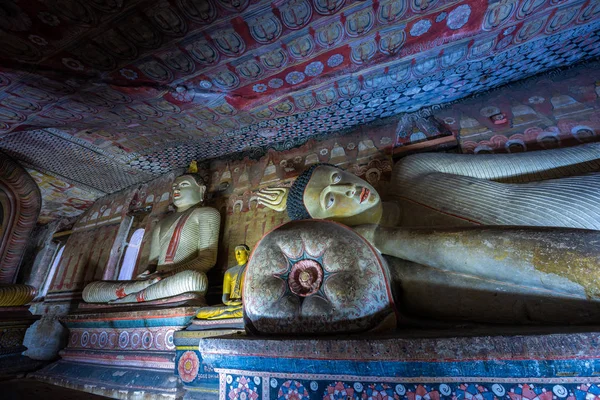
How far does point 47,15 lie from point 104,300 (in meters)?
2.68

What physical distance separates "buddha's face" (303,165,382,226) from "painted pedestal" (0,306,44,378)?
13.0 feet

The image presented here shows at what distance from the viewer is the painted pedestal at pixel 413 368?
0.87 meters

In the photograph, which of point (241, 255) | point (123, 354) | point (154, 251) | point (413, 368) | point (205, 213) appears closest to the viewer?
point (413, 368)

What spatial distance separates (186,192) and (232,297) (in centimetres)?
191

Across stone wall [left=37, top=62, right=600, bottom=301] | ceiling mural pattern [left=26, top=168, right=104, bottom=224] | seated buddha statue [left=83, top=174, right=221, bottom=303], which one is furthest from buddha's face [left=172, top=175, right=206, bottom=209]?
ceiling mural pattern [left=26, top=168, right=104, bottom=224]

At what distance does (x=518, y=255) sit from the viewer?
4.17 ft

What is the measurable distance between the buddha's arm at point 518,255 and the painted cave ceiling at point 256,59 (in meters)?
1.71

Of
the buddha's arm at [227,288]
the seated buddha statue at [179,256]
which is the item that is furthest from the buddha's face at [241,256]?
the seated buddha statue at [179,256]

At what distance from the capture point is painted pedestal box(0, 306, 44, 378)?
336 centimetres

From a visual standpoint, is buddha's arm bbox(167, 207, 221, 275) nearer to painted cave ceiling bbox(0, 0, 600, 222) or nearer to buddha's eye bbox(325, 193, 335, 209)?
painted cave ceiling bbox(0, 0, 600, 222)

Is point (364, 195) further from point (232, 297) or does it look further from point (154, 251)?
point (154, 251)

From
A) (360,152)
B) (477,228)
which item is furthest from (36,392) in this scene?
(360,152)

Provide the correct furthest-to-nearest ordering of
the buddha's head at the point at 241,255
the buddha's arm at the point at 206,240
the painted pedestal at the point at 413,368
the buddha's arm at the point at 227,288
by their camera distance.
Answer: the buddha's arm at the point at 206,240, the buddha's head at the point at 241,255, the buddha's arm at the point at 227,288, the painted pedestal at the point at 413,368

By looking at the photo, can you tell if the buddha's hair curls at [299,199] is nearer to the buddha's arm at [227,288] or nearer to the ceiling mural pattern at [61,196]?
the buddha's arm at [227,288]
